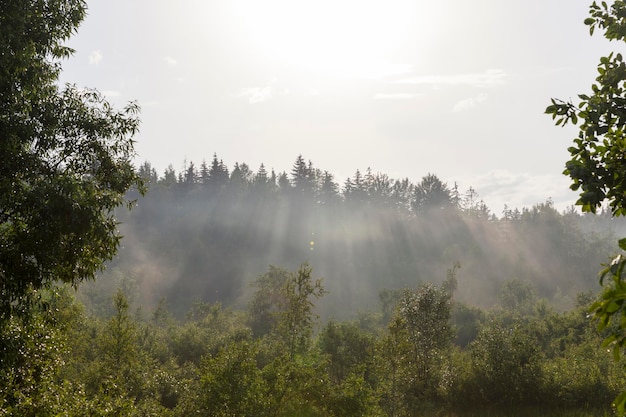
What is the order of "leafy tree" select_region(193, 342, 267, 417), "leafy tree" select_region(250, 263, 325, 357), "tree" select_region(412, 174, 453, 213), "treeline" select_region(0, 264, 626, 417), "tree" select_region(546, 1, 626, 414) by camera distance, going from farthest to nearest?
"tree" select_region(412, 174, 453, 213) → "leafy tree" select_region(250, 263, 325, 357) → "leafy tree" select_region(193, 342, 267, 417) → "treeline" select_region(0, 264, 626, 417) → "tree" select_region(546, 1, 626, 414)

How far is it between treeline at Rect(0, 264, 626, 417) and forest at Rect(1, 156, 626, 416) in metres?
0.11

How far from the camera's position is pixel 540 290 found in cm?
12588

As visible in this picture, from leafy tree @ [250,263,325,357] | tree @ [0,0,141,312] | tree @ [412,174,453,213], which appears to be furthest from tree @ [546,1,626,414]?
tree @ [412,174,453,213]

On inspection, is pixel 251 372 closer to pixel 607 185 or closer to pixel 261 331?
pixel 607 185

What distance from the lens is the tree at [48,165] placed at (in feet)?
35.7

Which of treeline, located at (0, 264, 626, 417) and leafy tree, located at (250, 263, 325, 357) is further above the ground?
leafy tree, located at (250, 263, 325, 357)

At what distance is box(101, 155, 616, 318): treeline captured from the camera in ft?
435

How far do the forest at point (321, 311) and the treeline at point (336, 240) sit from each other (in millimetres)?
660

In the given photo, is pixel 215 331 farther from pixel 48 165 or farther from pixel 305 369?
pixel 48 165

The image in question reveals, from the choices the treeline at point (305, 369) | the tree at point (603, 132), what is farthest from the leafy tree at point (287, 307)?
the tree at point (603, 132)

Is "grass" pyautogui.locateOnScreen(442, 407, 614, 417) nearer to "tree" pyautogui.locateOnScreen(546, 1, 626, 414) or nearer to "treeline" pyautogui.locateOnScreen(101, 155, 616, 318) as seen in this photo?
"tree" pyautogui.locateOnScreen(546, 1, 626, 414)

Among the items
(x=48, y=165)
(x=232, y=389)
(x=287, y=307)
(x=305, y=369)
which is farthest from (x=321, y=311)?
(x=48, y=165)

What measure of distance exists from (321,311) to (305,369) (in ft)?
342

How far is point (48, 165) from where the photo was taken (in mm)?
12438
